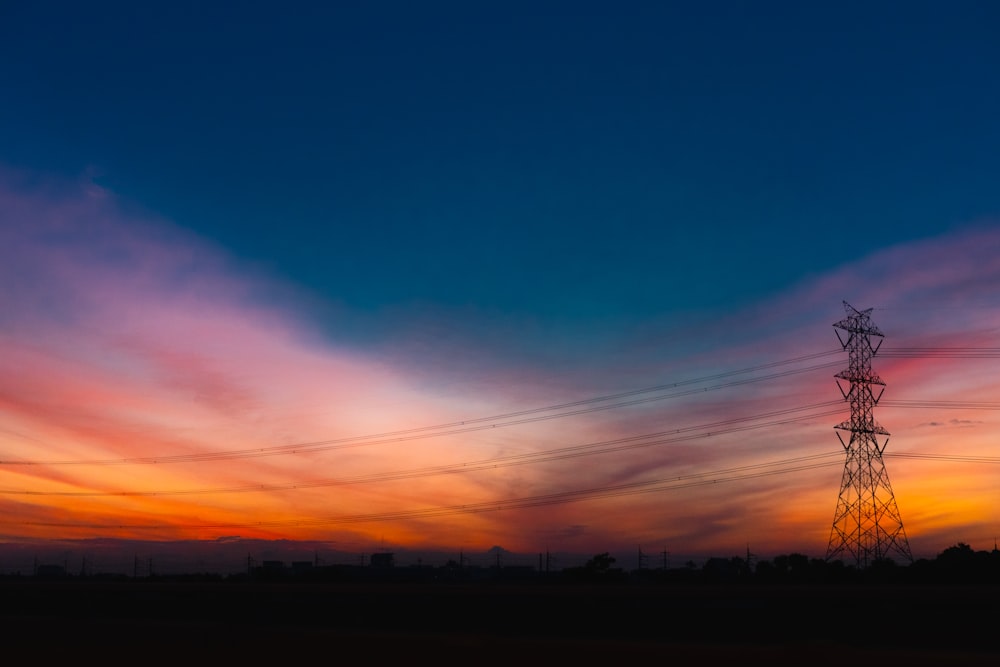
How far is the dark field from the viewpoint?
41.7 ft

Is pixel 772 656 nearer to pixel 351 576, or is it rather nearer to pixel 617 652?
pixel 617 652

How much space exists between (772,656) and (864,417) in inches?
2156

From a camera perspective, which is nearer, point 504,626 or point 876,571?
point 504,626

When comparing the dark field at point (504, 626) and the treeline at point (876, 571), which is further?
the treeline at point (876, 571)

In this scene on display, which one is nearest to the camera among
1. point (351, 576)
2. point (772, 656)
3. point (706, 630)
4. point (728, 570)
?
point (772, 656)

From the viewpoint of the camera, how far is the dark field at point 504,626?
500 inches

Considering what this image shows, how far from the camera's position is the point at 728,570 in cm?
10181

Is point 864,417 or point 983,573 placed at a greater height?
point 864,417

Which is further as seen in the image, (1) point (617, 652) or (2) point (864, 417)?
(2) point (864, 417)

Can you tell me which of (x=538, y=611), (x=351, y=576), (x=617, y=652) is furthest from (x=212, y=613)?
(x=351, y=576)

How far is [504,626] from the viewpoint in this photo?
3953 cm

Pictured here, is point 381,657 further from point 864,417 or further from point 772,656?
point 864,417

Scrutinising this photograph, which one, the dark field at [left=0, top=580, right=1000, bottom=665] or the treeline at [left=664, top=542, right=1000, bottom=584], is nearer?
the dark field at [left=0, top=580, right=1000, bottom=665]

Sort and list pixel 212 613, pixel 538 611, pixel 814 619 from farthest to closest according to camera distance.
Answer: pixel 212 613 → pixel 538 611 → pixel 814 619
